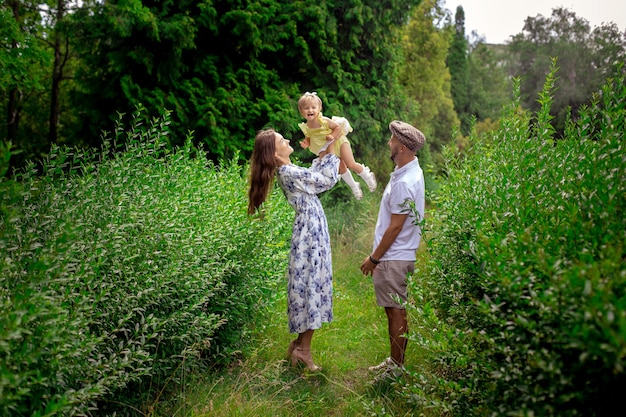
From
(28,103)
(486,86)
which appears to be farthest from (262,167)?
(486,86)

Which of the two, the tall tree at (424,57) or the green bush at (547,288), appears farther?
the tall tree at (424,57)

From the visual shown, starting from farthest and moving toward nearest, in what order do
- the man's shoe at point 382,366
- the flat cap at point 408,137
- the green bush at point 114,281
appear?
the man's shoe at point 382,366 < the flat cap at point 408,137 < the green bush at point 114,281

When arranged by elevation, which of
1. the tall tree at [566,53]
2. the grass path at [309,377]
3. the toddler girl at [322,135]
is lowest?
the grass path at [309,377]

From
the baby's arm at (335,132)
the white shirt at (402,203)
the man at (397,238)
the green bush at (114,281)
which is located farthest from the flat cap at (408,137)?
the green bush at (114,281)

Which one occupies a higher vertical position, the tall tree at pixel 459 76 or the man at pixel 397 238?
the tall tree at pixel 459 76

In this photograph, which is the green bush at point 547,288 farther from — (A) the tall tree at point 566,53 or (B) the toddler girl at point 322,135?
(A) the tall tree at point 566,53

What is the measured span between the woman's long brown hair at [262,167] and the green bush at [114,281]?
256 millimetres

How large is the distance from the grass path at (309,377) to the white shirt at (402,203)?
1.09 m

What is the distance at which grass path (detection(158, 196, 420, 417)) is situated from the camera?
12.6ft

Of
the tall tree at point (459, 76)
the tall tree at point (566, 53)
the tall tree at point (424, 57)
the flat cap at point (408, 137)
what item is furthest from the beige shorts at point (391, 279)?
the tall tree at point (459, 76)

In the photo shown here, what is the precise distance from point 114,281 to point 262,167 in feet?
5.88

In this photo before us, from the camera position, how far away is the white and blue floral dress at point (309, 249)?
466cm

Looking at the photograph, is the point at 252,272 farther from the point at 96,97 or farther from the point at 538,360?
the point at 96,97

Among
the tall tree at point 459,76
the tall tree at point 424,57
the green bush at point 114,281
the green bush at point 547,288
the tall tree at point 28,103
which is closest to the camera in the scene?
the green bush at point 547,288
